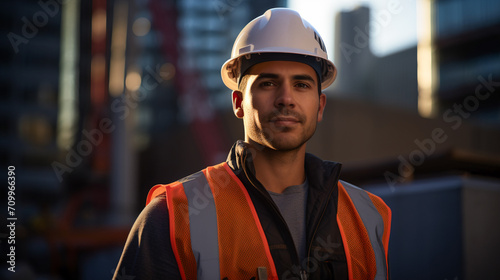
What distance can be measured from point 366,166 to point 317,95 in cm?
300

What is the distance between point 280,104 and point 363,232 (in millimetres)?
791

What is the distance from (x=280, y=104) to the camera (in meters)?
2.49

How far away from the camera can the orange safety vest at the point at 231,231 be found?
84.3 inches

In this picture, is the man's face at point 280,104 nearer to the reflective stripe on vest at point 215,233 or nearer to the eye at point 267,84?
the eye at point 267,84

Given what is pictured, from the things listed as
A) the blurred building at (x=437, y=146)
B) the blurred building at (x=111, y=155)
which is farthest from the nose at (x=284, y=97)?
the blurred building at (x=111, y=155)

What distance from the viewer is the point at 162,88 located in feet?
199

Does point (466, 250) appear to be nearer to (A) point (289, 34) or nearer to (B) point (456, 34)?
(A) point (289, 34)

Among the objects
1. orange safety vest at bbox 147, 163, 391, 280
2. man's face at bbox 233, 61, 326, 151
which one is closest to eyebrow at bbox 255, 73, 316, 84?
man's face at bbox 233, 61, 326, 151

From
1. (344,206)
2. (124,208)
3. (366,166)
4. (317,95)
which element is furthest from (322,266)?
(124,208)

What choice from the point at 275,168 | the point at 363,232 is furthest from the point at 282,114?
the point at 363,232

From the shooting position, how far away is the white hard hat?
8.78ft

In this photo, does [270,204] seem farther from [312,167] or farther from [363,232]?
[363,232]

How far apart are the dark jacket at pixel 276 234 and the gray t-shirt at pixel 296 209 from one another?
43 millimetres

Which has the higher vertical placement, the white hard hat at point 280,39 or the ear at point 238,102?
the white hard hat at point 280,39
